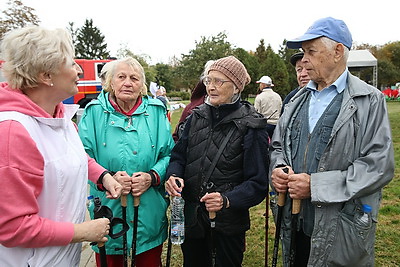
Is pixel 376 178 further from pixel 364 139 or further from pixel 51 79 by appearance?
pixel 51 79

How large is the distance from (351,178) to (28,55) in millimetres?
2001

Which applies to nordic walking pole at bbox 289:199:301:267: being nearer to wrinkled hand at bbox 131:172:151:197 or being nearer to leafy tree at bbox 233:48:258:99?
wrinkled hand at bbox 131:172:151:197

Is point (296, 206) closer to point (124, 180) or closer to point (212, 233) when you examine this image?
point (212, 233)

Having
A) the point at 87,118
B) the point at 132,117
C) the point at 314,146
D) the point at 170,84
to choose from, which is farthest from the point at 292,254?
the point at 170,84

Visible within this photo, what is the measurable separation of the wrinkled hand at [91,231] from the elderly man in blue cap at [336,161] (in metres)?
1.23

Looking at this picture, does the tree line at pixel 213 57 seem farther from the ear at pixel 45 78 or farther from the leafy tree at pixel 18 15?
the ear at pixel 45 78

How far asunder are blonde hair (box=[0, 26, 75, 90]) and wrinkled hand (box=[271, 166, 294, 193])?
5.22ft

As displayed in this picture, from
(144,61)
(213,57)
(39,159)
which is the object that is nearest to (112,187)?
(39,159)

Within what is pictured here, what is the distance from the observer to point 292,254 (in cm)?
248

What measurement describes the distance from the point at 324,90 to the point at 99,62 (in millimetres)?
20460

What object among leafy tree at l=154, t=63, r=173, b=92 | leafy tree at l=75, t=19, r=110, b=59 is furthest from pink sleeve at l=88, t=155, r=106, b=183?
leafy tree at l=75, t=19, r=110, b=59

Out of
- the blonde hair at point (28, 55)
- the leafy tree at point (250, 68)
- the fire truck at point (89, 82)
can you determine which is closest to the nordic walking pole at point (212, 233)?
the blonde hair at point (28, 55)

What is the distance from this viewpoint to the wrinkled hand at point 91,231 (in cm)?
177

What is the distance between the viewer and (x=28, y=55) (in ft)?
5.57
